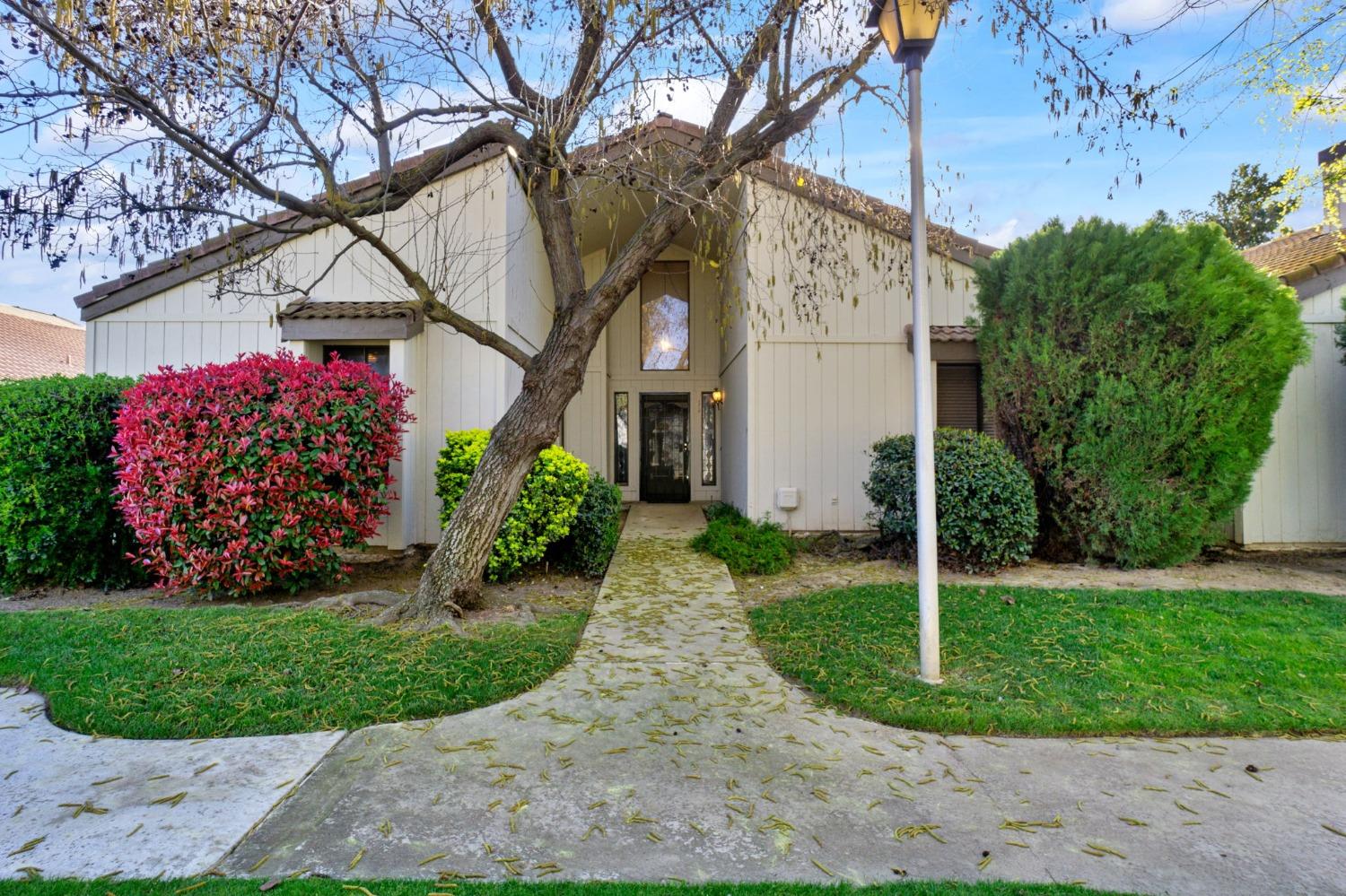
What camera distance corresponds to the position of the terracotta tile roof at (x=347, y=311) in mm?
8062

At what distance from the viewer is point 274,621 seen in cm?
523

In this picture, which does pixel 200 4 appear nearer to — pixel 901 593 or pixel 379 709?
pixel 379 709

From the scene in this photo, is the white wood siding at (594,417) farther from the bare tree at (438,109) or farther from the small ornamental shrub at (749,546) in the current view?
the bare tree at (438,109)

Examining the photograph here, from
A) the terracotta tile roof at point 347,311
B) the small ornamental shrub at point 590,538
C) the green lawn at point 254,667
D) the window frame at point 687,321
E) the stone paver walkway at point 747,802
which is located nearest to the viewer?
the stone paver walkway at point 747,802

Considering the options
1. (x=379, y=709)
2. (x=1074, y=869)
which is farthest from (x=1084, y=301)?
(x=379, y=709)

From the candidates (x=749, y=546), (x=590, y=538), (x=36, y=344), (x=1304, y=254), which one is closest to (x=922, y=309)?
(x=749, y=546)

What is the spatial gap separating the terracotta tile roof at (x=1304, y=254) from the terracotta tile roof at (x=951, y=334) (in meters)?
3.01

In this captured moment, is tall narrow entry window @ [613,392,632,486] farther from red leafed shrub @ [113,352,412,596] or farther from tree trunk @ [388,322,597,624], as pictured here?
tree trunk @ [388,322,597,624]

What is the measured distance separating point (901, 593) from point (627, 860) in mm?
4550

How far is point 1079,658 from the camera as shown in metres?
4.52

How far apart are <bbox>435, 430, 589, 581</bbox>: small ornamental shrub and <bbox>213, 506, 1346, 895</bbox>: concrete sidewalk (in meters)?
3.11

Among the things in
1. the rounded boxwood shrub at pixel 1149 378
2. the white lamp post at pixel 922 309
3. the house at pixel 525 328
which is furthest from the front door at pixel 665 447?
the white lamp post at pixel 922 309

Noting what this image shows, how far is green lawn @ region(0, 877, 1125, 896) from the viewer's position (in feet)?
7.04

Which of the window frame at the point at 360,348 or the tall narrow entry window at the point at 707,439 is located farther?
the tall narrow entry window at the point at 707,439
